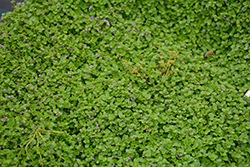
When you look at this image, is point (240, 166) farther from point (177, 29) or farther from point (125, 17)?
point (125, 17)

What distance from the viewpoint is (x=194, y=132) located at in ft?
8.52

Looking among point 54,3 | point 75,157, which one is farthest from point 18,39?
point 75,157

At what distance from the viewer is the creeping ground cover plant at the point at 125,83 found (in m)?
2.53

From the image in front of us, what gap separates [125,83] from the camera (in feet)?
9.87

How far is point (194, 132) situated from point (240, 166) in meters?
0.67

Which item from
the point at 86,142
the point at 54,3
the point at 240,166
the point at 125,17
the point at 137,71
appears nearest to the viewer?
the point at 240,166

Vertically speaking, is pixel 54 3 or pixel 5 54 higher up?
pixel 54 3

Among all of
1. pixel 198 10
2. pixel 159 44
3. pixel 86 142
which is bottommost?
pixel 86 142

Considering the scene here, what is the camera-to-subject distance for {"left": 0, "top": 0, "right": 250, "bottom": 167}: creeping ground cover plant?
2527 millimetres

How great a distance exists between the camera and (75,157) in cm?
261

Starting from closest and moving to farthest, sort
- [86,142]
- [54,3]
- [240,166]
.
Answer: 1. [240,166]
2. [86,142]
3. [54,3]

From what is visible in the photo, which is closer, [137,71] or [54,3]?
[137,71]

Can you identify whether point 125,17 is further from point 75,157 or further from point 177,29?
point 75,157

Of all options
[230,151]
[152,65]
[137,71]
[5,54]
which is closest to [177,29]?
[152,65]
